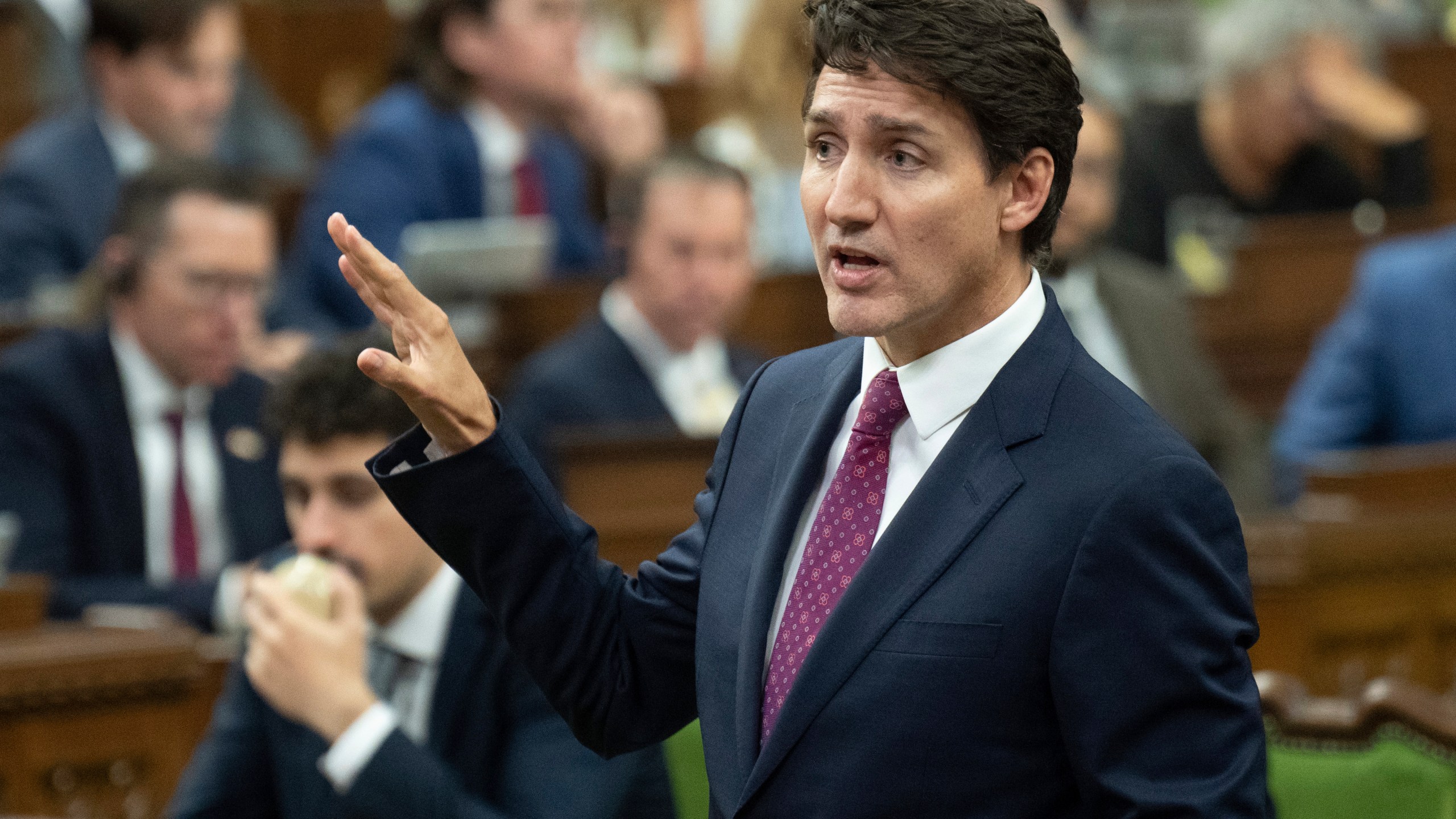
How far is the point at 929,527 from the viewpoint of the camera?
41.7 inches

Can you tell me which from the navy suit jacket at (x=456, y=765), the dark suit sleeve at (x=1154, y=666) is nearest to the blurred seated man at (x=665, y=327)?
the navy suit jacket at (x=456, y=765)

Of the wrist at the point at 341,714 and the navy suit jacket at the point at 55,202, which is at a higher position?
the navy suit jacket at the point at 55,202

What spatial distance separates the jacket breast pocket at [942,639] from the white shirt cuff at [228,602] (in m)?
1.79

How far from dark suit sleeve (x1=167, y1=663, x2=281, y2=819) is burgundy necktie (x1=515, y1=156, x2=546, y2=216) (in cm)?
220

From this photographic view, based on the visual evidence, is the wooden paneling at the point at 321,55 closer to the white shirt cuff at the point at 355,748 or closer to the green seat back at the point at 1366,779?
the white shirt cuff at the point at 355,748

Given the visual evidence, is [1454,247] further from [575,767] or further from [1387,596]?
[575,767]

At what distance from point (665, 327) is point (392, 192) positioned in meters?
0.77

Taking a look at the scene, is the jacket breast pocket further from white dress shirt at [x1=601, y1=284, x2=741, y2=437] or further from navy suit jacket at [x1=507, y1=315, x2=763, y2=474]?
white dress shirt at [x1=601, y1=284, x2=741, y2=437]

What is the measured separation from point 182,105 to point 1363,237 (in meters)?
2.81

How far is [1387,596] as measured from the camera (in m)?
2.85

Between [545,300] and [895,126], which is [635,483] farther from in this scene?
[895,126]

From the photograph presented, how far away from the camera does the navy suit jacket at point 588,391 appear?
10.7 feet

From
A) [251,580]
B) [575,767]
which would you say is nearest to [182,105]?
[251,580]

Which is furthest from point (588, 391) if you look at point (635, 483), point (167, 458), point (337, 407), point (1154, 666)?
point (1154, 666)
